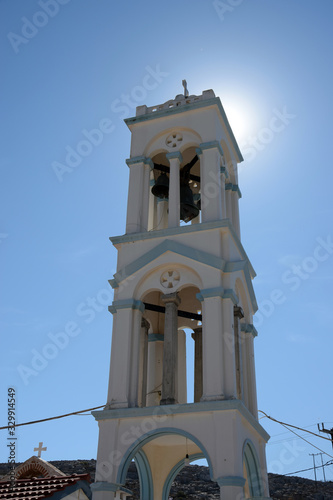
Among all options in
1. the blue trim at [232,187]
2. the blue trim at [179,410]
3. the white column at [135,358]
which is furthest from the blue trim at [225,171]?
the blue trim at [179,410]

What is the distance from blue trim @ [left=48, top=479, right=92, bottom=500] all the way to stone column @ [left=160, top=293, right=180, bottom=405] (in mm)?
2913

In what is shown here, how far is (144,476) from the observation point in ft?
43.4

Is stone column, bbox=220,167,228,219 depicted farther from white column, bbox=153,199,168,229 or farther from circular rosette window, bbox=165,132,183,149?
white column, bbox=153,199,168,229

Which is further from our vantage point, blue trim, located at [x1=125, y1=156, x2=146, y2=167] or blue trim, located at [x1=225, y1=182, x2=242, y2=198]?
blue trim, located at [x1=225, y1=182, x2=242, y2=198]

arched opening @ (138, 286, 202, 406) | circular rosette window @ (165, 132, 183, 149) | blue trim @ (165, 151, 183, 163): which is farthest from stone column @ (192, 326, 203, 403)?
circular rosette window @ (165, 132, 183, 149)

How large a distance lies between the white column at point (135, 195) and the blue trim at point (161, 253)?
105 cm

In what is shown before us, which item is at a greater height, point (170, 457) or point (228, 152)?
point (228, 152)

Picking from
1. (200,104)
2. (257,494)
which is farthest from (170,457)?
(200,104)

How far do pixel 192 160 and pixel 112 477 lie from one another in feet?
28.0

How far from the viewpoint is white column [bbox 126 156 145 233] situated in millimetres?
14188

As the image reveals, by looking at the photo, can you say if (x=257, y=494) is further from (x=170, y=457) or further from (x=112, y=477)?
(x=112, y=477)

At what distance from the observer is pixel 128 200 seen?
14.7m

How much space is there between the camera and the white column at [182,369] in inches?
561

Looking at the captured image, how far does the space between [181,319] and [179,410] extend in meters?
4.10
